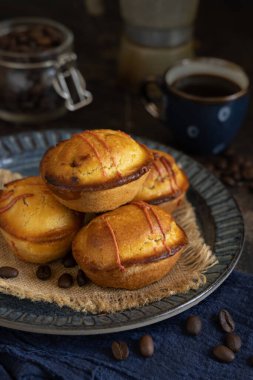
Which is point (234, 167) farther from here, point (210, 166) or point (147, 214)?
point (147, 214)

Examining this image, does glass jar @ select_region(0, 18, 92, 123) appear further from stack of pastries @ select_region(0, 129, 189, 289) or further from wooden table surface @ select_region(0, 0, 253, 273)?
stack of pastries @ select_region(0, 129, 189, 289)

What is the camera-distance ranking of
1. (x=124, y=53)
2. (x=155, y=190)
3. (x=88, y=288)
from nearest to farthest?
1. (x=88, y=288)
2. (x=155, y=190)
3. (x=124, y=53)

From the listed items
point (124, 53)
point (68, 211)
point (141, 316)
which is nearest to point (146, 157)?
point (68, 211)

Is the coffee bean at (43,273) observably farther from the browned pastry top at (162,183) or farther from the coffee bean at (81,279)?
the browned pastry top at (162,183)

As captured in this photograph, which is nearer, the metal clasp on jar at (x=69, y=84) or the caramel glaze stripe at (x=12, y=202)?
the caramel glaze stripe at (x=12, y=202)

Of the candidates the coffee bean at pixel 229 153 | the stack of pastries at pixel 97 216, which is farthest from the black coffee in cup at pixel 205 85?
the stack of pastries at pixel 97 216

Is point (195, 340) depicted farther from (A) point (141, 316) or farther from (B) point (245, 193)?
(B) point (245, 193)

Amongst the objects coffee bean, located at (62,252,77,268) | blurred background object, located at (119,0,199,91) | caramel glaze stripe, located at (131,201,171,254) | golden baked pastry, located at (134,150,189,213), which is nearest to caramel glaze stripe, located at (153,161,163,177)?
golden baked pastry, located at (134,150,189,213)
